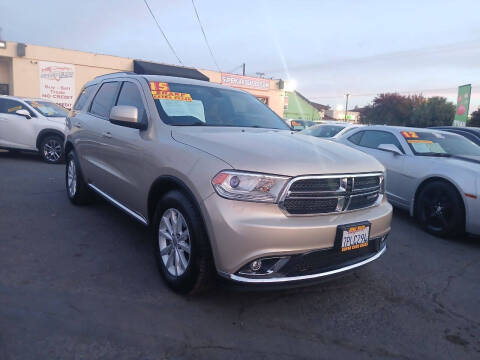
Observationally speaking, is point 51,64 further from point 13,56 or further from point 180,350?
point 180,350

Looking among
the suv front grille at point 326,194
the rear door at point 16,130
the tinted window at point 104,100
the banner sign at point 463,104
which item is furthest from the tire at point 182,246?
the banner sign at point 463,104

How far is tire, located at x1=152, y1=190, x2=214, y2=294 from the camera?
265cm

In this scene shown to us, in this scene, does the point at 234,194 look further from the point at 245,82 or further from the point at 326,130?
the point at 245,82

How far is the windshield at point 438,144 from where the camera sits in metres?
5.76

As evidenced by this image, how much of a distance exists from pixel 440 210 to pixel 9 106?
9795 mm

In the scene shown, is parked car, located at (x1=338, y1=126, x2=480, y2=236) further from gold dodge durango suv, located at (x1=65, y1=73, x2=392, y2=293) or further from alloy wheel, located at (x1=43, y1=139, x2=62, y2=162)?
alloy wheel, located at (x1=43, y1=139, x2=62, y2=162)

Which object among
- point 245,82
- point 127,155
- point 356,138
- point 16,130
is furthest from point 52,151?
point 245,82

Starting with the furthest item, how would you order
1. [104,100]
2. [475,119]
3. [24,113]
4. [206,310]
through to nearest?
[475,119] < [24,113] < [104,100] < [206,310]

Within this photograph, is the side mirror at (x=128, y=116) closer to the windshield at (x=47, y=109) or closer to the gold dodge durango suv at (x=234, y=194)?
the gold dodge durango suv at (x=234, y=194)

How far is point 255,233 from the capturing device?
242 centimetres

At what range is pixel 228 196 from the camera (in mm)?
2506

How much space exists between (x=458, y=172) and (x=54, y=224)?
5.14 m

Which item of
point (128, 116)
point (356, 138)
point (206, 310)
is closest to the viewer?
point (206, 310)

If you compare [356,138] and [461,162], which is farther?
[356,138]
